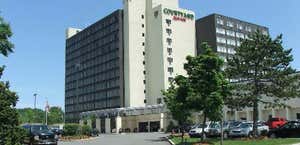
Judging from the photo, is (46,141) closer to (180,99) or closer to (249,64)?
(180,99)

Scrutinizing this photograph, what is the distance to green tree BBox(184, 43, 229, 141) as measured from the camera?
1288 inches

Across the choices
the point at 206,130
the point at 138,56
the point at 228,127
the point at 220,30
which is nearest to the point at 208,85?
the point at 228,127

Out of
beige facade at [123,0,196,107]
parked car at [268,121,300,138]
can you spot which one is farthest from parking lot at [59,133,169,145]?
beige facade at [123,0,196,107]

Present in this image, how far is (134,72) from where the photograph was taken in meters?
125

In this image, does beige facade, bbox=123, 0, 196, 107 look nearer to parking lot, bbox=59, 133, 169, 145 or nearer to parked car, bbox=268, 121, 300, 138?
parking lot, bbox=59, 133, 169, 145

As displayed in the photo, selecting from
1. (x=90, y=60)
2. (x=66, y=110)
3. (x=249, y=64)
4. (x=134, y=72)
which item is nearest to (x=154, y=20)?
(x=134, y=72)

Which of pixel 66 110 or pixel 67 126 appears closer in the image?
pixel 67 126

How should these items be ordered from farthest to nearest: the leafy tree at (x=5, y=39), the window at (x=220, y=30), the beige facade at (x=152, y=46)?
1. the window at (x=220, y=30)
2. the beige facade at (x=152, y=46)
3. the leafy tree at (x=5, y=39)

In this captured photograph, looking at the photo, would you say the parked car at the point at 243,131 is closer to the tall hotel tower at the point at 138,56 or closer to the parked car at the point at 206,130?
the parked car at the point at 206,130

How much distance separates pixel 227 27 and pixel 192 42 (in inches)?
537

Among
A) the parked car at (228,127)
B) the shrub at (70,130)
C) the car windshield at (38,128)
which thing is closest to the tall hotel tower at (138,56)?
the shrub at (70,130)

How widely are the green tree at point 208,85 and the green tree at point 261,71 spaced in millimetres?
7168

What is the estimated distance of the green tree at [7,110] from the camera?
16609 millimetres

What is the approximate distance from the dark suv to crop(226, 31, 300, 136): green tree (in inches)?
629
